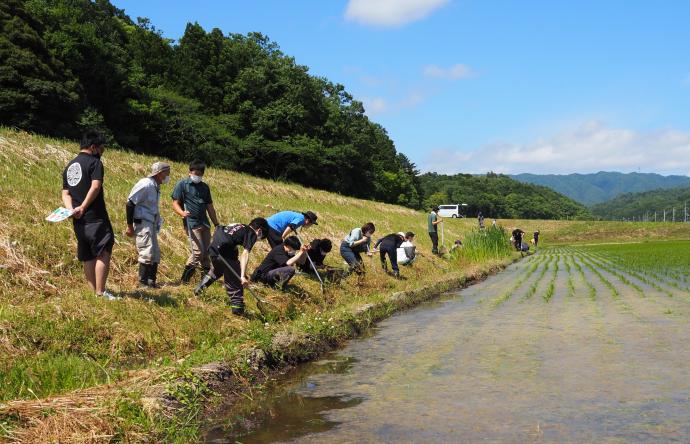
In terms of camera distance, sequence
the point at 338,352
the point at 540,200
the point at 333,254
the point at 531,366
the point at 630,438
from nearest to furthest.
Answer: the point at 630,438 → the point at 531,366 → the point at 338,352 → the point at 333,254 → the point at 540,200

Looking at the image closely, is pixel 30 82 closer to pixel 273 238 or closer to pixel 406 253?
pixel 406 253

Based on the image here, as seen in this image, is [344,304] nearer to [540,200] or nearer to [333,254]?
[333,254]

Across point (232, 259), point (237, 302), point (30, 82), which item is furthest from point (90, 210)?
point (30, 82)

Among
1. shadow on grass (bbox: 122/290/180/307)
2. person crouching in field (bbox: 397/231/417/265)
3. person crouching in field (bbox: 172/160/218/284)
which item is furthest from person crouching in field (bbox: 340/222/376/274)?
shadow on grass (bbox: 122/290/180/307)

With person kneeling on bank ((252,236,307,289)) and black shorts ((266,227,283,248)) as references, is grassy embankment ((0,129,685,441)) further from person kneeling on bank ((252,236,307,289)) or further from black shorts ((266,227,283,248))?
black shorts ((266,227,283,248))

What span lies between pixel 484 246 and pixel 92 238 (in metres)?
17.1

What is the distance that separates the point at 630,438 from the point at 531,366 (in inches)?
76.9

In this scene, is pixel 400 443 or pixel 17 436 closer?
pixel 17 436

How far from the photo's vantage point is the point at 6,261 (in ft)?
21.6

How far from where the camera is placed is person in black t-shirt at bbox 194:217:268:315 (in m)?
7.08

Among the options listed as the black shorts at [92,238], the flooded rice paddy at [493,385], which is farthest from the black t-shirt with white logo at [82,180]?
the flooded rice paddy at [493,385]

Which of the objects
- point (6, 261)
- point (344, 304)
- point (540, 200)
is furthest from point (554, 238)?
point (540, 200)

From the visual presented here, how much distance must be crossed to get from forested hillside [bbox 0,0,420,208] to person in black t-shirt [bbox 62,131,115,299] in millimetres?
28271

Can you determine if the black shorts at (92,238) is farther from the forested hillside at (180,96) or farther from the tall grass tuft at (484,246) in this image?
the forested hillside at (180,96)
